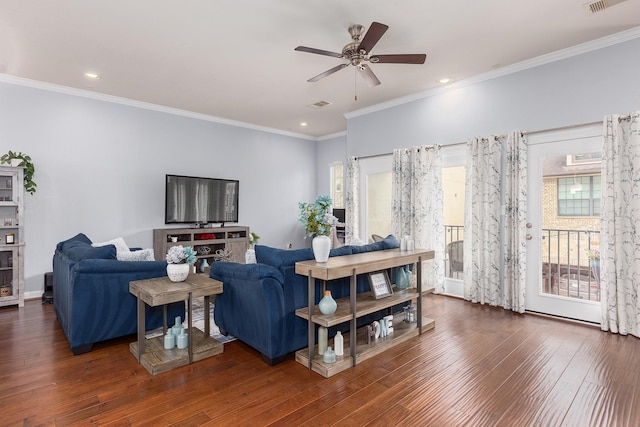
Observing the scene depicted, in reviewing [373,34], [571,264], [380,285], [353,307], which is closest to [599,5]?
[373,34]

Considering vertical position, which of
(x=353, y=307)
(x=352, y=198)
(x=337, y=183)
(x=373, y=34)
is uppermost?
(x=373, y=34)

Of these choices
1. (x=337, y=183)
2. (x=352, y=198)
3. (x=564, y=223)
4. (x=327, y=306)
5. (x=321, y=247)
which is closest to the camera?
(x=327, y=306)

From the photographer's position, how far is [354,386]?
2.51 metres

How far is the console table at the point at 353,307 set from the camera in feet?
8.84

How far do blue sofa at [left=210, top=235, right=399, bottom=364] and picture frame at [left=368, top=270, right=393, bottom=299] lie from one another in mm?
378

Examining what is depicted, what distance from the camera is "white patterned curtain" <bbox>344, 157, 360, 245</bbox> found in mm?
6402

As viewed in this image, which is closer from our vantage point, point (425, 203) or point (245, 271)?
point (245, 271)

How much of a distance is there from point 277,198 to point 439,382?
225 inches

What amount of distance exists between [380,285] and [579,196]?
2682 mm

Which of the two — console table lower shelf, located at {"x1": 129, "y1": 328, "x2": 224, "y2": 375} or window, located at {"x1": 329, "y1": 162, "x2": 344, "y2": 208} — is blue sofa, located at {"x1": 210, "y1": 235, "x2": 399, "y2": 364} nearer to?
console table lower shelf, located at {"x1": 129, "y1": 328, "x2": 224, "y2": 375}

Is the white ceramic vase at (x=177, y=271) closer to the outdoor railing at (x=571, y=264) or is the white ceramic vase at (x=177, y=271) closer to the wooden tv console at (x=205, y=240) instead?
the wooden tv console at (x=205, y=240)

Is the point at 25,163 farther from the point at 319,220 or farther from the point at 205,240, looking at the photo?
the point at 319,220

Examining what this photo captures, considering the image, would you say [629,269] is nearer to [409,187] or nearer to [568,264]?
[568,264]

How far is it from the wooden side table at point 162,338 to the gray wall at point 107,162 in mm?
2970
